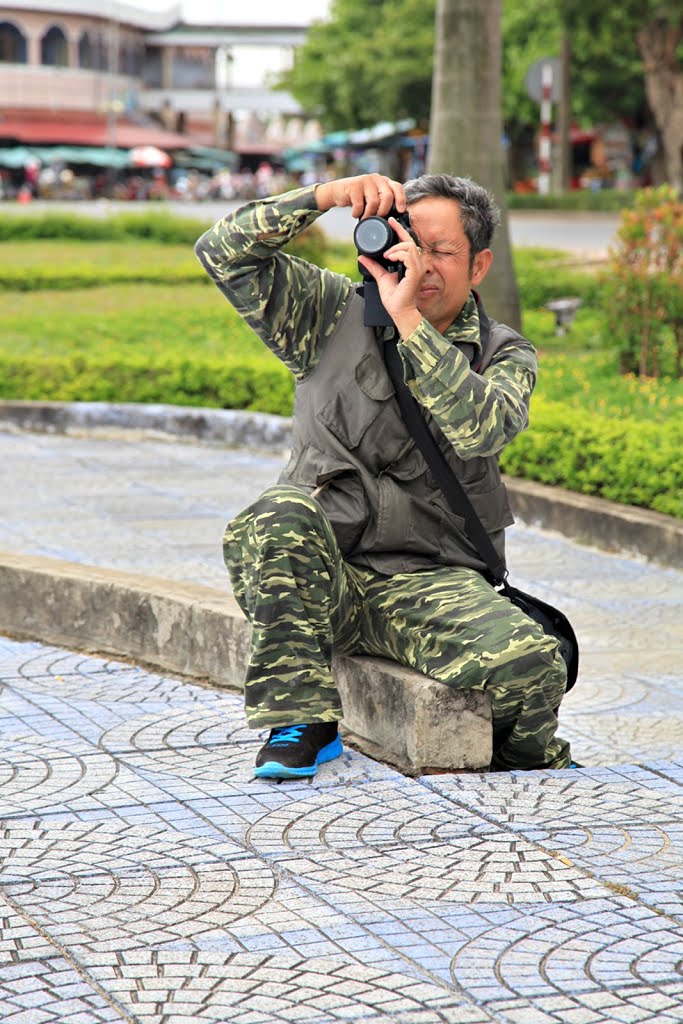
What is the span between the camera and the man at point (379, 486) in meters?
3.50

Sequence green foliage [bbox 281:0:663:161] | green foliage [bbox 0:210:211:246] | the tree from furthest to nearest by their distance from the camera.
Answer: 1. green foliage [bbox 281:0:663:161]
2. the tree
3. green foliage [bbox 0:210:211:246]

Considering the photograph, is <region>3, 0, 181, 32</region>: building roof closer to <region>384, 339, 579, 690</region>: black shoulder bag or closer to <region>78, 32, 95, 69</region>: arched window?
<region>78, 32, 95, 69</region>: arched window

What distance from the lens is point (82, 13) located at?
218 feet

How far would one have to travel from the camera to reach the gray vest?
12.0 feet

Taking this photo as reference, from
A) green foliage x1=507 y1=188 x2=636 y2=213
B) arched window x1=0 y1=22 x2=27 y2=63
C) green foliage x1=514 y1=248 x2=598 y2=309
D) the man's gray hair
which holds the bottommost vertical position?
green foliage x1=514 y1=248 x2=598 y2=309

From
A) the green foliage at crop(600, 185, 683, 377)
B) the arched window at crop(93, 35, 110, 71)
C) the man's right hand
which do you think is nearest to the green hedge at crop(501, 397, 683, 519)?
the green foliage at crop(600, 185, 683, 377)

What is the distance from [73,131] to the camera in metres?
64.9

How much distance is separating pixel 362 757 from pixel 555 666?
1.70 feet

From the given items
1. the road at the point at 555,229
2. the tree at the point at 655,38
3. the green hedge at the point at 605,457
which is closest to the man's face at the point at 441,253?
the green hedge at the point at 605,457

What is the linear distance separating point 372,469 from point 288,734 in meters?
0.66

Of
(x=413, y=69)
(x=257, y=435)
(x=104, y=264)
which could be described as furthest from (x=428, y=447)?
(x=413, y=69)

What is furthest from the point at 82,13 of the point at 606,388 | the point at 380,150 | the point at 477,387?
the point at 477,387

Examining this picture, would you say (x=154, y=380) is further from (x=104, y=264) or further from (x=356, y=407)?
(x=104, y=264)

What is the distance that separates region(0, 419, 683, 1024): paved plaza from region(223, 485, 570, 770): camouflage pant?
151 mm
